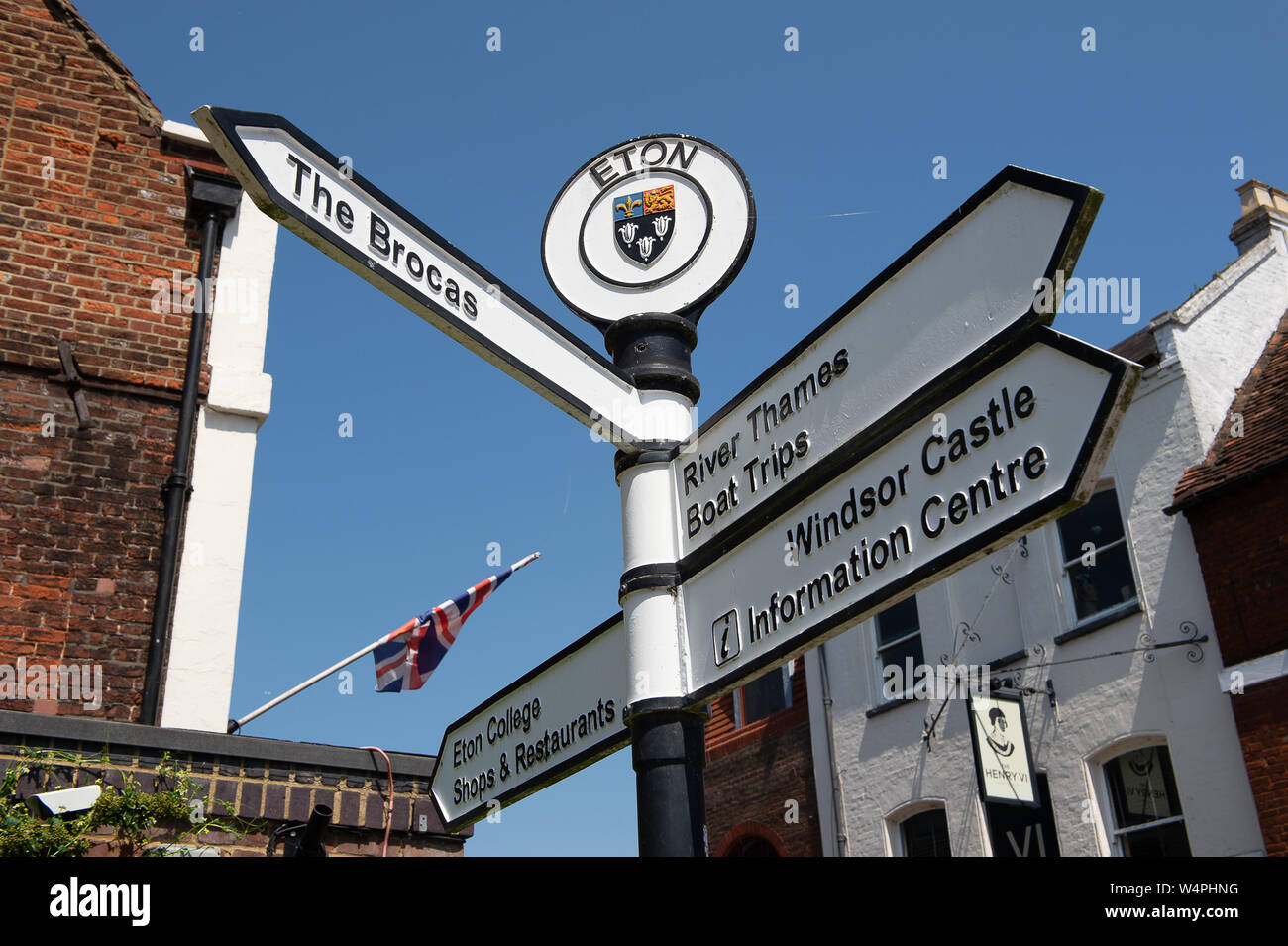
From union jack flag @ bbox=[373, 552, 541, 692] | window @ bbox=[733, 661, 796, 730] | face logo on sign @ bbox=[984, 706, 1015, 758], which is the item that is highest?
window @ bbox=[733, 661, 796, 730]

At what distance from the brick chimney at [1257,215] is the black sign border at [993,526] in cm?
1477

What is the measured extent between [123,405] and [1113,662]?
34.2 ft

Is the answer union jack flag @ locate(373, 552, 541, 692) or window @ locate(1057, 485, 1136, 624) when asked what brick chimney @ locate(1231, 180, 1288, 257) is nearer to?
window @ locate(1057, 485, 1136, 624)

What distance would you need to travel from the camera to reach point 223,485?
8242 mm

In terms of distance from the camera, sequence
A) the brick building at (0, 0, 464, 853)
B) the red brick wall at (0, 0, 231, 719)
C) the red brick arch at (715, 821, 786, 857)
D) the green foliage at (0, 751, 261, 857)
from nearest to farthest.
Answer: the green foliage at (0, 751, 261, 857), the brick building at (0, 0, 464, 853), the red brick wall at (0, 0, 231, 719), the red brick arch at (715, 821, 786, 857)

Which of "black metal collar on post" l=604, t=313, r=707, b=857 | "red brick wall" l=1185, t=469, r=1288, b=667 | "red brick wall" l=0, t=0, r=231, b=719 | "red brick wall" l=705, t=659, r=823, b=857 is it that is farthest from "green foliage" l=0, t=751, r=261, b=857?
"red brick wall" l=705, t=659, r=823, b=857

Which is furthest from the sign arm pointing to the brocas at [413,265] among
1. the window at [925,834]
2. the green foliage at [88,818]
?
the window at [925,834]

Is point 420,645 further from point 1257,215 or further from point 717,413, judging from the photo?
point 1257,215

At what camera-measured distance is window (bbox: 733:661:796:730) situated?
1762 cm

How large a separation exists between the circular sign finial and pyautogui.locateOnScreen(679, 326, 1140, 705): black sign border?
896 millimetres

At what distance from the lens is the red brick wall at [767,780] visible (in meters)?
16.4

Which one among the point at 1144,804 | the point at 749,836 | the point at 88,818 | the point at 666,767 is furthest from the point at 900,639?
the point at 666,767

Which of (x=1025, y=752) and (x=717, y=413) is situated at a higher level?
(x=1025, y=752)

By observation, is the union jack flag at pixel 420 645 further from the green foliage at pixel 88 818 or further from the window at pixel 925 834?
the window at pixel 925 834
